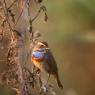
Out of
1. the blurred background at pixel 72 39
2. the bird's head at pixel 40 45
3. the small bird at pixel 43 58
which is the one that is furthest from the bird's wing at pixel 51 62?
the blurred background at pixel 72 39

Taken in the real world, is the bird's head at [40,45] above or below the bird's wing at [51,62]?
above

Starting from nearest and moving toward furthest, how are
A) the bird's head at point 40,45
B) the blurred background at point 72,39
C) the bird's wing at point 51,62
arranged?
the bird's head at point 40,45 < the bird's wing at point 51,62 < the blurred background at point 72,39

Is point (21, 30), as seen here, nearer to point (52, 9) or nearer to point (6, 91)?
point (6, 91)

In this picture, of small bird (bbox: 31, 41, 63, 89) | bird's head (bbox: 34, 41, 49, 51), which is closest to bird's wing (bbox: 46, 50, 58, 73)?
small bird (bbox: 31, 41, 63, 89)

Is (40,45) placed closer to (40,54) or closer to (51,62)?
(40,54)

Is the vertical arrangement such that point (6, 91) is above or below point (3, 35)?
below

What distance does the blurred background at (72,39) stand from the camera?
18.5 ft

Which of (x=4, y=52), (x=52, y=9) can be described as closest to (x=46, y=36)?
(x=52, y=9)

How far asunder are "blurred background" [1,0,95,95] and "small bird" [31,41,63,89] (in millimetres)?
2343

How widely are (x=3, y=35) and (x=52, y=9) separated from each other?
3184mm

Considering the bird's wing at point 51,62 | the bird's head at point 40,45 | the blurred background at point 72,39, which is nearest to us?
the bird's head at point 40,45

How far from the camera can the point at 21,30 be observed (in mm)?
2654

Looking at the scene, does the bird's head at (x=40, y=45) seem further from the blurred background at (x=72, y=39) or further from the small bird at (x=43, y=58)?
the blurred background at (x=72, y=39)

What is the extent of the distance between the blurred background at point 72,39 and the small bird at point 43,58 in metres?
2.34
